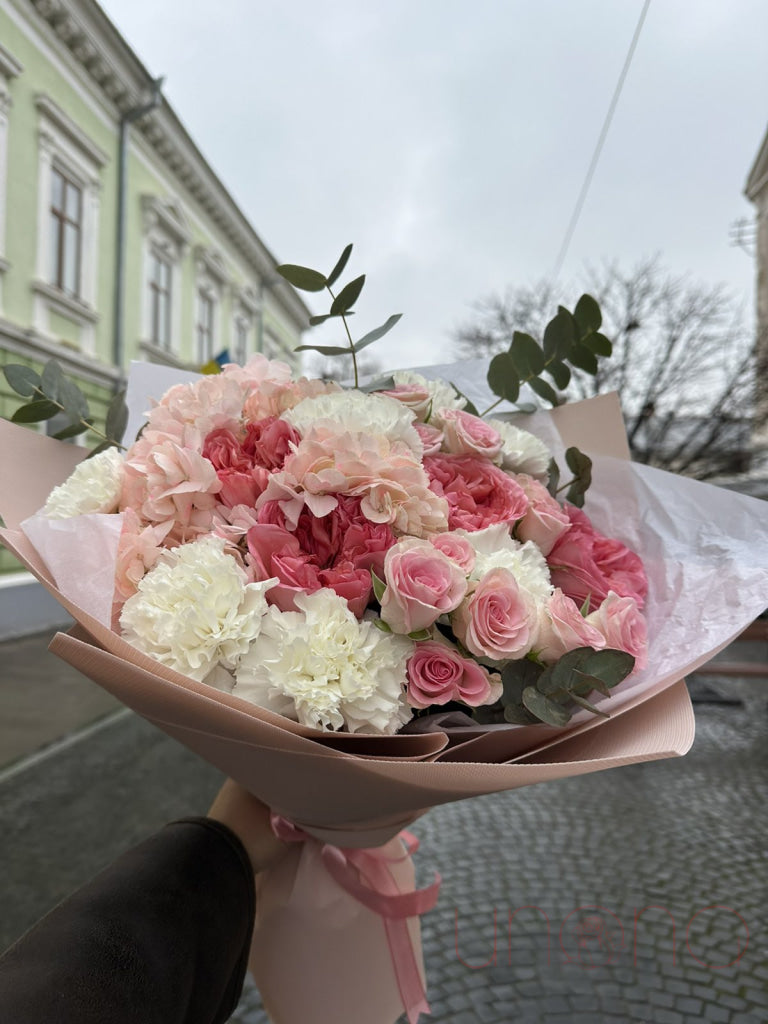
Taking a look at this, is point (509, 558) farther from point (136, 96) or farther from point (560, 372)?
point (136, 96)

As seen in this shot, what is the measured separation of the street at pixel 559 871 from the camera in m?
1.66

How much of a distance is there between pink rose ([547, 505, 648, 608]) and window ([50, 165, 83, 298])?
31.0ft

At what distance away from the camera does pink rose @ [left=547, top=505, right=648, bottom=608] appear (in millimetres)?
820

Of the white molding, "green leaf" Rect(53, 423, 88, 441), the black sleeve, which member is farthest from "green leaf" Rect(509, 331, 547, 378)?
the white molding

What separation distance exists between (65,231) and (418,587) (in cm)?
1023

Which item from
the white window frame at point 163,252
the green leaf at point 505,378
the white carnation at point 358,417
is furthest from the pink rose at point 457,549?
the white window frame at point 163,252

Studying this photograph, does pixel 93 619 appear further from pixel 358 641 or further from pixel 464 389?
pixel 464 389

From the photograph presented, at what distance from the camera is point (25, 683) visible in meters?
5.57

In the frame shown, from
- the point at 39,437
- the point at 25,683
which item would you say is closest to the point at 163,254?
the point at 25,683

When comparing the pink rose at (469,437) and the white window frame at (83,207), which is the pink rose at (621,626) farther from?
the white window frame at (83,207)

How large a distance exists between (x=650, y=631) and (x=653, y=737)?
0.22 meters

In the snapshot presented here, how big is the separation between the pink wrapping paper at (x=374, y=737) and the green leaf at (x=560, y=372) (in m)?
0.10

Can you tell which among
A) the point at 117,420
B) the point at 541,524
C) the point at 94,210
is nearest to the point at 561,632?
the point at 541,524

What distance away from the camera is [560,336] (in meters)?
0.99
